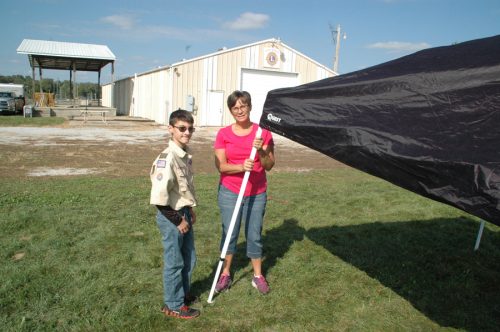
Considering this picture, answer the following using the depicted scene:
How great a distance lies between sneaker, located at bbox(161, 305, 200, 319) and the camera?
324 centimetres

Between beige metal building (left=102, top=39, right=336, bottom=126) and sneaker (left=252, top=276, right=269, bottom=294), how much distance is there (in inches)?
800

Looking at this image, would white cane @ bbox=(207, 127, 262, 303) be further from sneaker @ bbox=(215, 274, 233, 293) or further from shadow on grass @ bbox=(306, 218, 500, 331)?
shadow on grass @ bbox=(306, 218, 500, 331)

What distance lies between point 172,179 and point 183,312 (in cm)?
115

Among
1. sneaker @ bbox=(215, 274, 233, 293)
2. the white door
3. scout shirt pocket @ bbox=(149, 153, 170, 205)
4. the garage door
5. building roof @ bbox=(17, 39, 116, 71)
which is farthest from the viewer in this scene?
building roof @ bbox=(17, 39, 116, 71)

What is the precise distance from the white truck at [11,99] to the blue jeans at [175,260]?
3047 centimetres

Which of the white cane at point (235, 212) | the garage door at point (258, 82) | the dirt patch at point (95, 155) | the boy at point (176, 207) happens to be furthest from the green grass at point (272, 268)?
the garage door at point (258, 82)

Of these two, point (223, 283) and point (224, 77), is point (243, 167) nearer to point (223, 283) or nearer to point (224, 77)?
point (223, 283)

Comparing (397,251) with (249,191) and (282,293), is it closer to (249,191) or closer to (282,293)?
(282,293)


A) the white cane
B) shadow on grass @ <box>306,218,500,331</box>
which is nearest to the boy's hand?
the white cane

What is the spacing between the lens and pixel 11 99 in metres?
28.9

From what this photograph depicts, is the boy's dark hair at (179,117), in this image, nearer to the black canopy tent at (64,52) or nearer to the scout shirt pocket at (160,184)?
the scout shirt pocket at (160,184)

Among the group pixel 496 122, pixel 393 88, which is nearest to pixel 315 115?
pixel 393 88

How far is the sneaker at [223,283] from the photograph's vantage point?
3.72m

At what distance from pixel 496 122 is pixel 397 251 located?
118 inches
